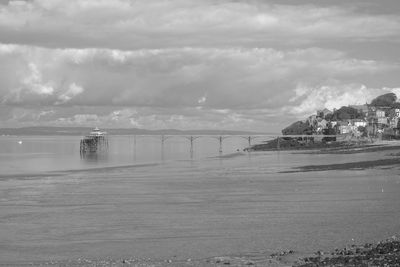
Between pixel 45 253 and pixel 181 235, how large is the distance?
222 inches

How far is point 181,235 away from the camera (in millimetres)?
25391

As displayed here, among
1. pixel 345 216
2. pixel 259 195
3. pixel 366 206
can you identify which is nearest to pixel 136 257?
pixel 345 216

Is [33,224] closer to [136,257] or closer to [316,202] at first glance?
[136,257]

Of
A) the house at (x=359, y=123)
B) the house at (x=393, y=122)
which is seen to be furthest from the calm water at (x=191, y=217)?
the house at (x=359, y=123)

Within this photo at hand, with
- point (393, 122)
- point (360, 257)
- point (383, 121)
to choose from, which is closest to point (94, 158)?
point (360, 257)

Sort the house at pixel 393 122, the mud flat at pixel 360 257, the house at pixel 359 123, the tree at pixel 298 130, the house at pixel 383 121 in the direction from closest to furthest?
1. the mud flat at pixel 360 257
2. the house at pixel 393 122
3. the house at pixel 383 121
4. the tree at pixel 298 130
5. the house at pixel 359 123

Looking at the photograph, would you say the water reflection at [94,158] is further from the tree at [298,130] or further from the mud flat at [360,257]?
the mud flat at [360,257]

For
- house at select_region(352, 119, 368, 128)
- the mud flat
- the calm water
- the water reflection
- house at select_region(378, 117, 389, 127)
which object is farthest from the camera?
house at select_region(352, 119, 368, 128)

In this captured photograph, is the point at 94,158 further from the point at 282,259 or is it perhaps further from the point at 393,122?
the point at 393,122

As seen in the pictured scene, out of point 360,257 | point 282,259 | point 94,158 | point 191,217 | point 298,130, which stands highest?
point 298,130

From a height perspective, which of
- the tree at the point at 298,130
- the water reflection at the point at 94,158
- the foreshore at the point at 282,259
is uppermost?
the tree at the point at 298,130

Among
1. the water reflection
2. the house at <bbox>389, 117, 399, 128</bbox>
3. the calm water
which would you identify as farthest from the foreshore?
the house at <bbox>389, 117, 399, 128</bbox>

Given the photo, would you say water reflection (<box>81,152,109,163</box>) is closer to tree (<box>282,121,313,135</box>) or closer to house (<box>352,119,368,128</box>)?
tree (<box>282,121,313,135</box>)

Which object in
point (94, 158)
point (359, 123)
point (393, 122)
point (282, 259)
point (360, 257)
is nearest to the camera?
point (360, 257)
